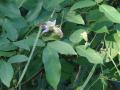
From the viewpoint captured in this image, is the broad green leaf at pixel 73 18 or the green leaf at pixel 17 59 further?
the broad green leaf at pixel 73 18

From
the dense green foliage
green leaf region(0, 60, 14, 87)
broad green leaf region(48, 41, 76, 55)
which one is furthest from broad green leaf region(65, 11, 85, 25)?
green leaf region(0, 60, 14, 87)

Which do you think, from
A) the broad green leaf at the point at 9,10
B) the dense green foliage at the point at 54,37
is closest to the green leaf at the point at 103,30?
the dense green foliage at the point at 54,37

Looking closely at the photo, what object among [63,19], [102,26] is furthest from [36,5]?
[102,26]

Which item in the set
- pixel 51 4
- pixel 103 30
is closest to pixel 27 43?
pixel 51 4

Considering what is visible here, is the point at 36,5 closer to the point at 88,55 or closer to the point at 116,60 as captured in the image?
the point at 88,55


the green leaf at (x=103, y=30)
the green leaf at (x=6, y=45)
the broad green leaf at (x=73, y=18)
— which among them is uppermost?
the green leaf at (x=6, y=45)

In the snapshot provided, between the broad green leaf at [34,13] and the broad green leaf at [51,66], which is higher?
the broad green leaf at [34,13]

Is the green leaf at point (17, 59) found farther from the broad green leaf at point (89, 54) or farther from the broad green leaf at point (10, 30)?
the broad green leaf at point (89, 54)
